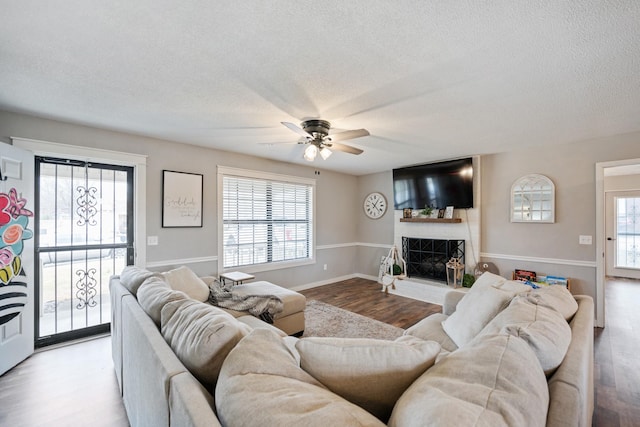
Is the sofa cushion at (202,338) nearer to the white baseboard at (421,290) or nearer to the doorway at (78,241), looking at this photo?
the doorway at (78,241)

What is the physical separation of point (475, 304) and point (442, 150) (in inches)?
113

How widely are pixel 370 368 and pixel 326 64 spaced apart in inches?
→ 72.0

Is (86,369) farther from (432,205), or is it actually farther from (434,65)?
(432,205)

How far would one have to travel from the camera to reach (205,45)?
168 cm

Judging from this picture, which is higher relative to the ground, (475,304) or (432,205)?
(432,205)

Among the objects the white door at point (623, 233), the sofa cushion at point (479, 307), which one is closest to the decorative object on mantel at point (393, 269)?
the sofa cushion at point (479, 307)

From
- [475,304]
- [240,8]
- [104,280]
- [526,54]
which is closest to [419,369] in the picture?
[475,304]

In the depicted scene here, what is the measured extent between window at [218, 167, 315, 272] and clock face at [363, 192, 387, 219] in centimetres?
147

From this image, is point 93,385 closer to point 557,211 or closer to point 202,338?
point 202,338

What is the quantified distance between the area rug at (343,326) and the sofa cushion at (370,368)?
7.47ft

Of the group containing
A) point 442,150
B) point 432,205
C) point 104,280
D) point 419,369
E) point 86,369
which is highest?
point 442,150

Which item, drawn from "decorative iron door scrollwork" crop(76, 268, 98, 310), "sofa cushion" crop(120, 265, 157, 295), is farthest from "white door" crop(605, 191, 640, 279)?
"decorative iron door scrollwork" crop(76, 268, 98, 310)

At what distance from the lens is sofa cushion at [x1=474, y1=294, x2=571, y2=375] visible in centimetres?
101

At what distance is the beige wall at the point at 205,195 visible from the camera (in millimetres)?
3000
